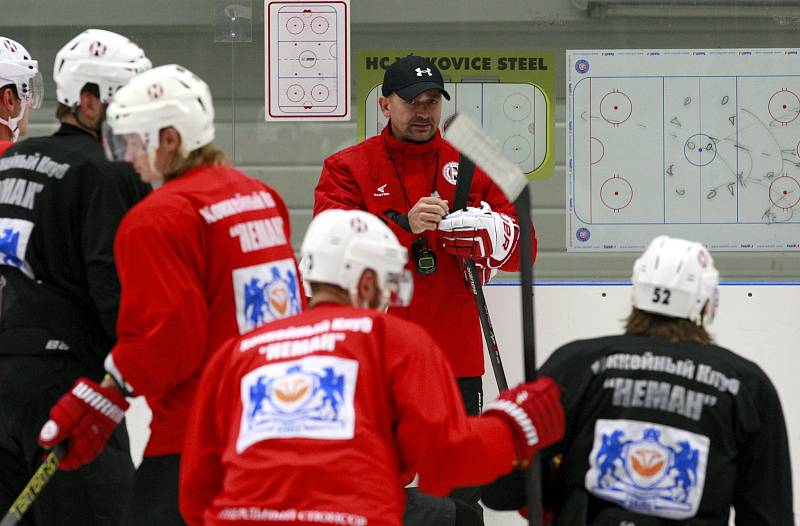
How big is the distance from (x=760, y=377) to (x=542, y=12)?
7.87 ft

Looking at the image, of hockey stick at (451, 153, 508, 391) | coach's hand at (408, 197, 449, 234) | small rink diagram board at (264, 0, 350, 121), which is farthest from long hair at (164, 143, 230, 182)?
small rink diagram board at (264, 0, 350, 121)

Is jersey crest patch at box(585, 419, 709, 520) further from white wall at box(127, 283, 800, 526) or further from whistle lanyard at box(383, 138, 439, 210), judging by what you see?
white wall at box(127, 283, 800, 526)

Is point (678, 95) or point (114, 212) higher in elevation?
A: point (678, 95)

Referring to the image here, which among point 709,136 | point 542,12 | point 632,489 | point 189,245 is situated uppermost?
point 542,12

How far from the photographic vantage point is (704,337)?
2809mm

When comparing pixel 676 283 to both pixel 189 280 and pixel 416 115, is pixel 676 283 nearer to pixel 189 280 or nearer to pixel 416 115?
pixel 189 280

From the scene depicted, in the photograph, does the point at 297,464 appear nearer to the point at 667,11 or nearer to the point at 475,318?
the point at 475,318

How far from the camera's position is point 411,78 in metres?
4.26

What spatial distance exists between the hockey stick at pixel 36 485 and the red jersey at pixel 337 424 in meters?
0.61

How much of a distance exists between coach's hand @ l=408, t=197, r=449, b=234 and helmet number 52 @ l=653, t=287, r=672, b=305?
4.42 ft

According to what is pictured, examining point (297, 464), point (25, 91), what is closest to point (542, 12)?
point (25, 91)

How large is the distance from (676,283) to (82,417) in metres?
1.24

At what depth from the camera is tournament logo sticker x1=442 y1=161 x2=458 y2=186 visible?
4.30 m

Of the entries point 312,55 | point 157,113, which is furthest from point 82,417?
point 312,55
